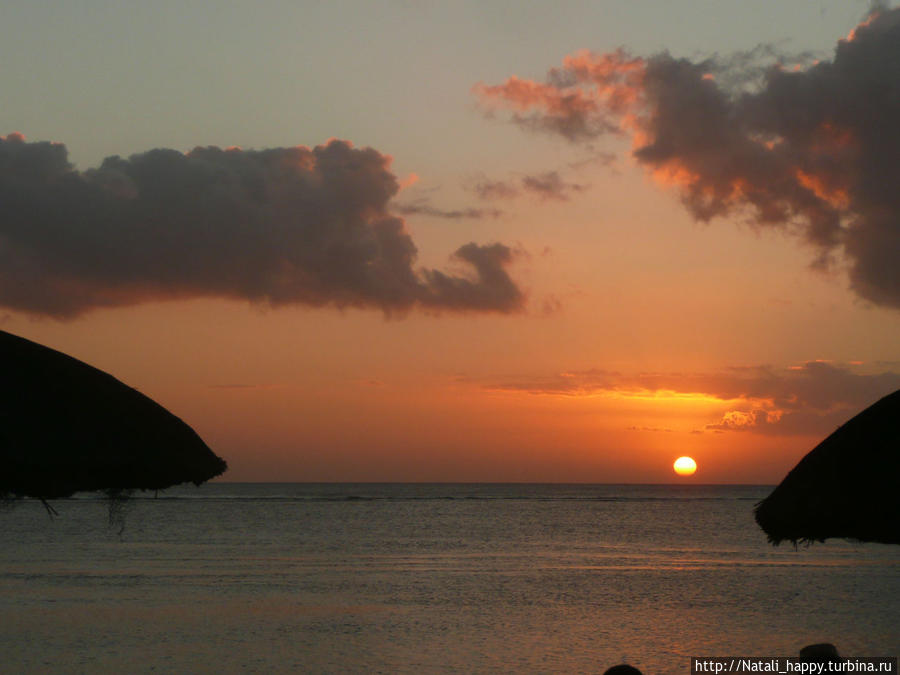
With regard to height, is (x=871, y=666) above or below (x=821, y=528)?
below

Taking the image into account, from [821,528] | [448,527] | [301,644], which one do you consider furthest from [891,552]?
[821,528]

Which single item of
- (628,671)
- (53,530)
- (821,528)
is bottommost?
(53,530)

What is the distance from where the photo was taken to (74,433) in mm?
7586

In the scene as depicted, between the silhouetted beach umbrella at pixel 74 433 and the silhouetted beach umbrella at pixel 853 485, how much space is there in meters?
5.55

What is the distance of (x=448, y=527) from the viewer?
6850cm

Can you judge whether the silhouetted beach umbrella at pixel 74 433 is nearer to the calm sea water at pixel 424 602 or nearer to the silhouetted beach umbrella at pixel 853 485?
the calm sea water at pixel 424 602

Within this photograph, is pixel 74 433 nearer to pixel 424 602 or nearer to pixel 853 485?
pixel 853 485

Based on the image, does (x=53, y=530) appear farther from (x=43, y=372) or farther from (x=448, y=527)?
(x=43, y=372)

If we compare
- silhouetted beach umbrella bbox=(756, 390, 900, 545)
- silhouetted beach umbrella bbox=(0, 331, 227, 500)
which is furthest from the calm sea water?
silhouetted beach umbrella bbox=(756, 390, 900, 545)

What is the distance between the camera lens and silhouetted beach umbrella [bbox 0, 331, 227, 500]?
7.37 m

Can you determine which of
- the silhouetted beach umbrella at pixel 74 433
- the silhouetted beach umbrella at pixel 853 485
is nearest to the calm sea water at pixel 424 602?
the silhouetted beach umbrella at pixel 74 433

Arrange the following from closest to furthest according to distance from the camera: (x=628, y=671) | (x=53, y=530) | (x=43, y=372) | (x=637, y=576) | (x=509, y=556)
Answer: (x=628, y=671) → (x=43, y=372) → (x=637, y=576) → (x=509, y=556) → (x=53, y=530)

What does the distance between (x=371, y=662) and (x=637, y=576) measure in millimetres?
19352

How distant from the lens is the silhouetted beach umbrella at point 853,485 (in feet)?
25.6
